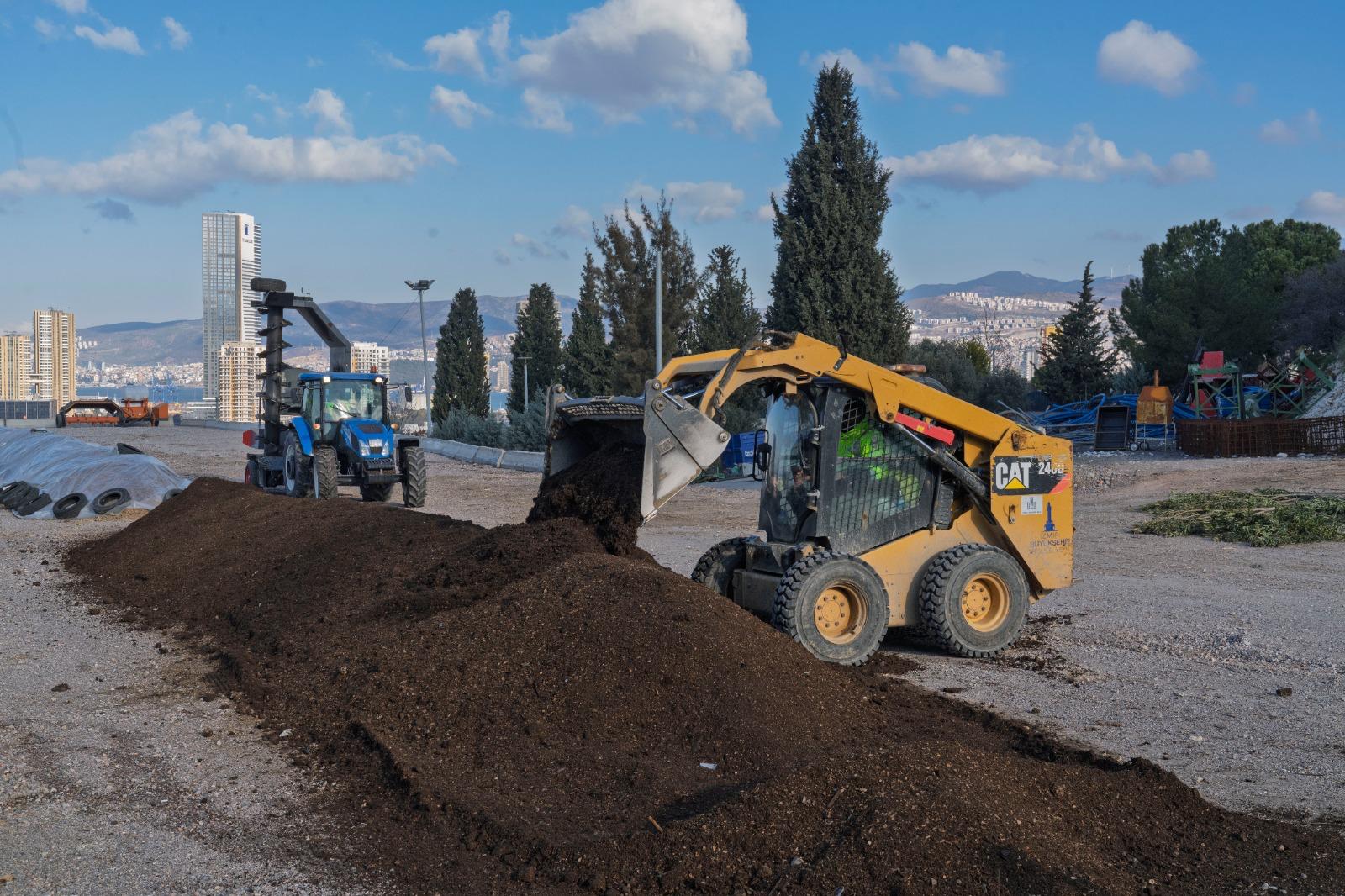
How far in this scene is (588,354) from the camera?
109 ft

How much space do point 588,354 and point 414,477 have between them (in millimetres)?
13428

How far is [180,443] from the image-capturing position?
46.0 m

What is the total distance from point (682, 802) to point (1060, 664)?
15.3 ft

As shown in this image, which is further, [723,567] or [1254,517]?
[1254,517]

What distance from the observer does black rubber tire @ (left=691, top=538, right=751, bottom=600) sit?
9562 millimetres

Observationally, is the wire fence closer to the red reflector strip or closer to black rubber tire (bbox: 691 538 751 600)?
the red reflector strip

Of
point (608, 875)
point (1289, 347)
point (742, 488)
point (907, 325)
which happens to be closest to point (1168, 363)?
point (1289, 347)

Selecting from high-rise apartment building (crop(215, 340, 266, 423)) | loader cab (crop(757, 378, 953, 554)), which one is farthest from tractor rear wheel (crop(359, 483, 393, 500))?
high-rise apartment building (crop(215, 340, 266, 423))

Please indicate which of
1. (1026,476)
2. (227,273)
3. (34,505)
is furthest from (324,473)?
(227,273)

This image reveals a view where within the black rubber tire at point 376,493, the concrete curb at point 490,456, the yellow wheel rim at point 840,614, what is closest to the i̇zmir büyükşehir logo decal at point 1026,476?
the yellow wheel rim at point 840,614

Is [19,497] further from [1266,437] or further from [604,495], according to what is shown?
[1266,437]

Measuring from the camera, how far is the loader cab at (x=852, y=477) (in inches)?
356

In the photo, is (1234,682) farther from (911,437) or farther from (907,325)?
(907,325)

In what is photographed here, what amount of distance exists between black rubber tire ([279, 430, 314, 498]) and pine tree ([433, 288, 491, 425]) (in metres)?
30.3
